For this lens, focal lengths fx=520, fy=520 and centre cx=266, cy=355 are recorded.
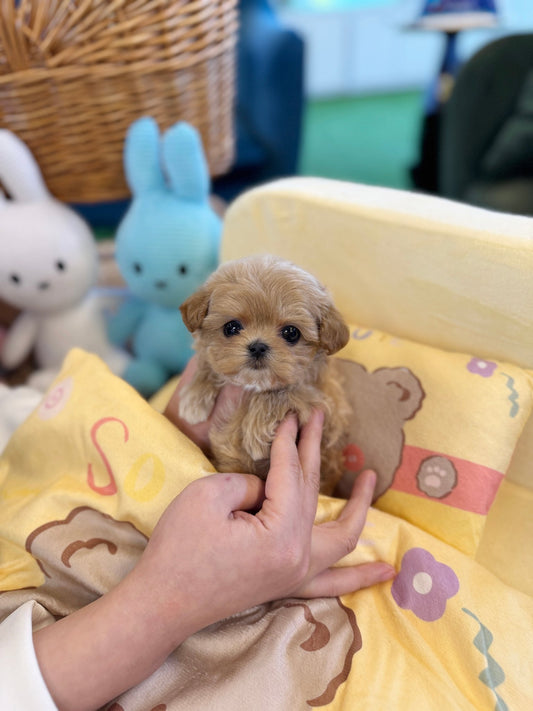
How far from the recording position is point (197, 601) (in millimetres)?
675

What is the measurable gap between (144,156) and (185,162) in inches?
4.8

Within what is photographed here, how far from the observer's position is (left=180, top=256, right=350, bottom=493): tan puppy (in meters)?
0.77

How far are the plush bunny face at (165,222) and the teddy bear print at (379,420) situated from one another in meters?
0.58

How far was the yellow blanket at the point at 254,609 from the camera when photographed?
2.30 ft

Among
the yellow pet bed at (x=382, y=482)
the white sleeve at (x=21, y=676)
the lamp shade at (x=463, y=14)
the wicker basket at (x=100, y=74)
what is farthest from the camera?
the lamp shade at (x=463, y=14)

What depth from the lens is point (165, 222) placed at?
135 centimetres

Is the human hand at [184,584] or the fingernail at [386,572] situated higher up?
the human hand at [184,584]

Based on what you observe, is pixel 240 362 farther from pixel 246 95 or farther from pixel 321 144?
pixel 321 144

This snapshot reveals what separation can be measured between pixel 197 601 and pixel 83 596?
0.25 m

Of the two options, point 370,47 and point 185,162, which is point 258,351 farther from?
point 370,47

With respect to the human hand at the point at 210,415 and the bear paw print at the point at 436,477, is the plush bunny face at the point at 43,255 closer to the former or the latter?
the human hand at the point at 210,415

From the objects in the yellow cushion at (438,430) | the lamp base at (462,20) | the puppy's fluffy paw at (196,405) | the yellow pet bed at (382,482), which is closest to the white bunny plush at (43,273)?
the yellow pet bed at (382,482)

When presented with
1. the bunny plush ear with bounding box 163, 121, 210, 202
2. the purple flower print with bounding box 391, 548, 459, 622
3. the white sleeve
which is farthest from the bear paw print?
the bunny plush ear with bounding box 163, 121, 210, 202

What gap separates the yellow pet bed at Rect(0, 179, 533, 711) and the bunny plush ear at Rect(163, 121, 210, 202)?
26cm
